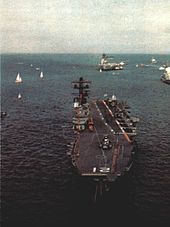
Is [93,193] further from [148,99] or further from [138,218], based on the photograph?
[148,99]

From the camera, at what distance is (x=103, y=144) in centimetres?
8400

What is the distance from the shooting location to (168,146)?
99.4 m

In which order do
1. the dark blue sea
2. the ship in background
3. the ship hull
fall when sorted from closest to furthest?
the dark blue sea, the ship hull, the ship in background

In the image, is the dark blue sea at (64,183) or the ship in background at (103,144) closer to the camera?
the dark blue sea at (64,183)

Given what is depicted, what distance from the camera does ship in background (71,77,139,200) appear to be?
70438 millimetres

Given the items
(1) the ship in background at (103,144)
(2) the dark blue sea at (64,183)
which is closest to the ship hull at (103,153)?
(1) the ship in background at (103,144)

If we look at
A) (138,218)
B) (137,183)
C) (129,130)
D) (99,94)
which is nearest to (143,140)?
(129,130)

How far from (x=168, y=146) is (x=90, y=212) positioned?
142ft

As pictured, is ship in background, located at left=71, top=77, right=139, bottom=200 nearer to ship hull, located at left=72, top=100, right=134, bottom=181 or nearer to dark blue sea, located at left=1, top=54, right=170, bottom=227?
ship hull, located at left=72, top=100, right=134, bottom=181

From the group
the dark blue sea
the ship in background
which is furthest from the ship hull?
the dark blue sea

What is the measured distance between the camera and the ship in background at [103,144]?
70438 millimetres

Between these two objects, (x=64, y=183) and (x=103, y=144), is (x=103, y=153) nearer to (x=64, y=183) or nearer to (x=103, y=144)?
(x=103, y=144)

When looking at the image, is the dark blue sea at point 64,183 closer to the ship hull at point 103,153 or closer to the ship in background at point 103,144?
the ship hull at point 103,153

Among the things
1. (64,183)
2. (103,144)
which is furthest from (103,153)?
(64,183)
